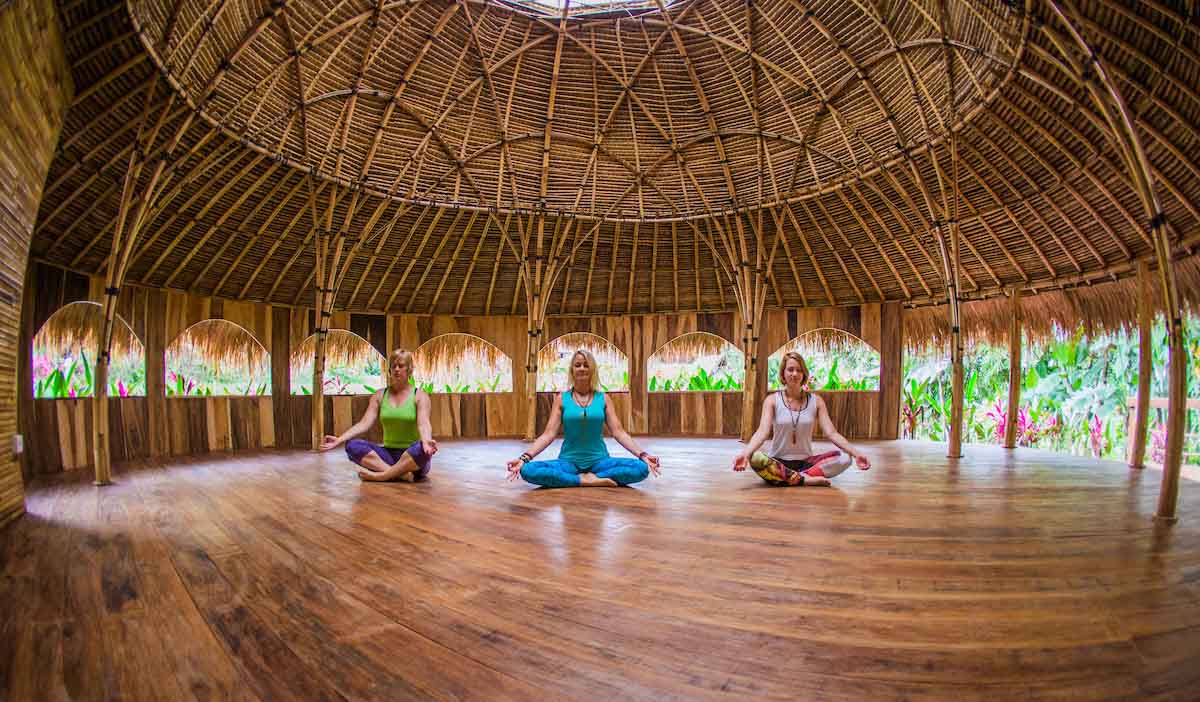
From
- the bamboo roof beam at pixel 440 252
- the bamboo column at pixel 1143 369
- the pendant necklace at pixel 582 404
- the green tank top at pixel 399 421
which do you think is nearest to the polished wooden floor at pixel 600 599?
the pendant necklace at pixel 582 404

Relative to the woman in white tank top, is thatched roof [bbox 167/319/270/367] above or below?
above

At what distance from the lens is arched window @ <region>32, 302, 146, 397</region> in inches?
255

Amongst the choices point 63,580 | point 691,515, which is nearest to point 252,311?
point 63,580

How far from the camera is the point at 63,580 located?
2369mm

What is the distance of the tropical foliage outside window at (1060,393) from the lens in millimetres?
7180

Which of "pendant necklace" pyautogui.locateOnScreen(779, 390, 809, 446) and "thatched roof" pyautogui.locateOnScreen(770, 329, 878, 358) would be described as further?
"thatched roof" pyautogui.locateOnScreen(770, 329, 878, 358)

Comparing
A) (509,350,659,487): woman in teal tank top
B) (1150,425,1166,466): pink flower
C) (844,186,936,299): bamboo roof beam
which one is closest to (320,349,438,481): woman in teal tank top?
(509,350,659,487): woman in teal tank top

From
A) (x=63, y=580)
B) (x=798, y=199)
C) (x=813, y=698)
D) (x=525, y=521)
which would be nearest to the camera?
(x=813, y=698)

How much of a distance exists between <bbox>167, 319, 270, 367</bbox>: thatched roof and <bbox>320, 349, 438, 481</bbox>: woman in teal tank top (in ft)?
16.6

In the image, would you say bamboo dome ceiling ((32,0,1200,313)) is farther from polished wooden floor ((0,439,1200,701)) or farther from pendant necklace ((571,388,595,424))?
pendant necklace ((571,388,595,424))

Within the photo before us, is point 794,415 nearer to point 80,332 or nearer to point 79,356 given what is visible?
point 79,356

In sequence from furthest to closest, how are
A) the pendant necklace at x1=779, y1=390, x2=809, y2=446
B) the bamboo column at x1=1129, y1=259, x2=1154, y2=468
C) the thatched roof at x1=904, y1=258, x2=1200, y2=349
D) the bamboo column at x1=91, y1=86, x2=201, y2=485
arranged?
1. the thatched roof at x1=904, y1=258, x2=1200, y2=349
2. the bamboo column at x1=1129, y1=259, x2=1154, y2=468
3. the bamboo column at x1=91, y1=86, x2=201, y2=485
4. the pendant necklace at x1=779, y1=390, x2=809, y2=446

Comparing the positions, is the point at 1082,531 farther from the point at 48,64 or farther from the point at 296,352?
the point at 296,352

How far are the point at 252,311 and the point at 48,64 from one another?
6191mm
